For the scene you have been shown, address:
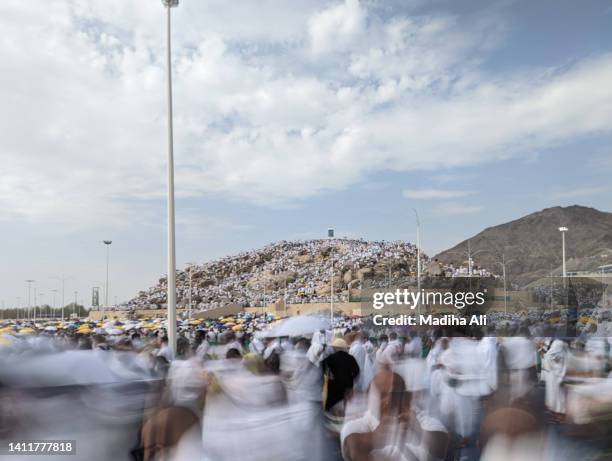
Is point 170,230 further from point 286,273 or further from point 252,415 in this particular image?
point 286,273

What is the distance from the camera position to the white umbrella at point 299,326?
1048cm

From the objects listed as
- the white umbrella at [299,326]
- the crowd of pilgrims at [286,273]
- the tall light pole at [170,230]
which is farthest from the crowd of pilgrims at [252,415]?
the crowd of pilgrims at [286,273]

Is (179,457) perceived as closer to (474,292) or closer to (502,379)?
(502,379)

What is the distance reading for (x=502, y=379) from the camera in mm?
7371

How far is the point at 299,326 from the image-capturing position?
10555 mm

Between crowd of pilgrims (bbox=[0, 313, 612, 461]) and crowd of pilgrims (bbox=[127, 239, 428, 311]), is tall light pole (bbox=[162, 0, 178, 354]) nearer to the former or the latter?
crowd of pilgrims (bbox=[0, 313, 612, 461])

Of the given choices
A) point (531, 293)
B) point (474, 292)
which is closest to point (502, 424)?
point (474, 292)

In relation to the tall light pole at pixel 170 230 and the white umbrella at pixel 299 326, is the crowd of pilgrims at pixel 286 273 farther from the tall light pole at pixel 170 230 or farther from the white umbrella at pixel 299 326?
the white umbrella at pixel 299 326

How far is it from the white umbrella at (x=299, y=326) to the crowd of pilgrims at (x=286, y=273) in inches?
2130

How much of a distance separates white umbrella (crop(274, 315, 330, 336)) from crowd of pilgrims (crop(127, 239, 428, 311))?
54090mm

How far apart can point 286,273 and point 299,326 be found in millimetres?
98973

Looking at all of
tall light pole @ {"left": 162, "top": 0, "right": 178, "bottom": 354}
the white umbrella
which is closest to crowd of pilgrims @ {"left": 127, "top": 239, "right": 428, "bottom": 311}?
tall light pole @ {"left": 162, "top": 0, "right": 178, "bottom": 354}

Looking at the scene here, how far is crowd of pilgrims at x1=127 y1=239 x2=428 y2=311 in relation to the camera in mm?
85312

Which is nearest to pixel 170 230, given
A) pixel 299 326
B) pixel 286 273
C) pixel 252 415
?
pixel 299 326
